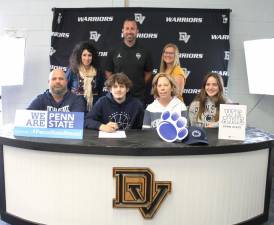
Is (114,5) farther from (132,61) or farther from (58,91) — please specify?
(58,91)

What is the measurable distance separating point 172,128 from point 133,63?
134cm

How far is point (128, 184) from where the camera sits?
1896 millimetres

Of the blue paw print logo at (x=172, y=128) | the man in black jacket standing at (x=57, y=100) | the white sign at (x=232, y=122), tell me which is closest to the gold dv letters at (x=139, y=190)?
the blue paw print logo at (x=172, y=128)

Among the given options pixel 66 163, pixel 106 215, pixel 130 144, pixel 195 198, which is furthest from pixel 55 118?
pixel 195 198

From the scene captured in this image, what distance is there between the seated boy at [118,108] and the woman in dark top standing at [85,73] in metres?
0.54

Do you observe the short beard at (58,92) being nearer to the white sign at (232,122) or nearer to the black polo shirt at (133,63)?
the black polo shirt at (133,63)

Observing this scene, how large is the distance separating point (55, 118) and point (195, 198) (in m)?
1.01

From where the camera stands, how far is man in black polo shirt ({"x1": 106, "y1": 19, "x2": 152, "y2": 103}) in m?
3.18

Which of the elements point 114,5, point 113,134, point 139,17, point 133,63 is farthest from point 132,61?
point 113,134

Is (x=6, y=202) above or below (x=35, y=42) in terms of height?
below

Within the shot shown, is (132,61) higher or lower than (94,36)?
lower

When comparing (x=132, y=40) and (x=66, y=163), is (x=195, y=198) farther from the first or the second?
(x=132, y=40)

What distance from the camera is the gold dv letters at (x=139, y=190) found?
1.88m

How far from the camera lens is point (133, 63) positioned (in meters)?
3.18
